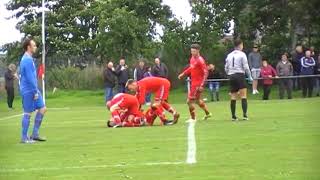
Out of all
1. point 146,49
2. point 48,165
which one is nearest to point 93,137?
point 48,165

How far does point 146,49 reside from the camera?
39562 mm

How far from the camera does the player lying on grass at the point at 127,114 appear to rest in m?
15.6

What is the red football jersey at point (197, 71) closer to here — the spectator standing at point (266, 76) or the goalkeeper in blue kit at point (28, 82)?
the goalkeeper in blue kit at point (28, 82)

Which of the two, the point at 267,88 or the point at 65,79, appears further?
the point at 65,79

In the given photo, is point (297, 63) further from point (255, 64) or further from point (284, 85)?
point (255, 64)

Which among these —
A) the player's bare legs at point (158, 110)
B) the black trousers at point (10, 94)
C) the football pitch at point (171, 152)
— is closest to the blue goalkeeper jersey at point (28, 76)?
the football pitch at point (171, 152)

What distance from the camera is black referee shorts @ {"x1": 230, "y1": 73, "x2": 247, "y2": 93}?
1563 centimetres

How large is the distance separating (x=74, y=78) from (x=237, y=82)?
26.3 meters

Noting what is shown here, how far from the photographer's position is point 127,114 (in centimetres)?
1583

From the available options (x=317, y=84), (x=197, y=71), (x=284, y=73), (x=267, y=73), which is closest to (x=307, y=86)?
(x=317, y=84)

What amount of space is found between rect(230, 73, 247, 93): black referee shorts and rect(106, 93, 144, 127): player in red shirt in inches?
82.3

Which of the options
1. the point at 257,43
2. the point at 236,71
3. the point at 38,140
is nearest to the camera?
the point at 38,140

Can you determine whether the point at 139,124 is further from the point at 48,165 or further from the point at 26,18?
the point at 26,18

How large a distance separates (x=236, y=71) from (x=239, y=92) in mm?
534
